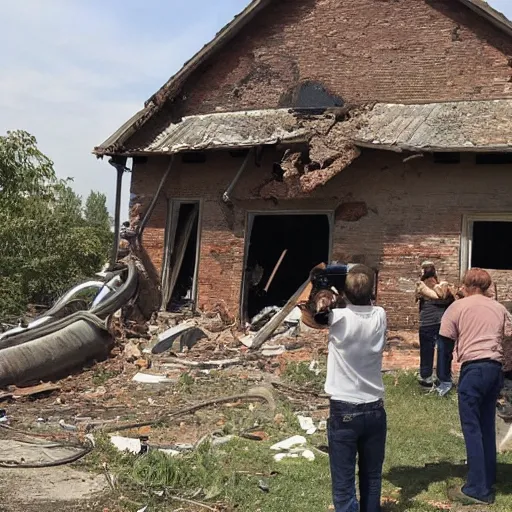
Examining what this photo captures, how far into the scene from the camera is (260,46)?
14.6m

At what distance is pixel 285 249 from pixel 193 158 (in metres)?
3.94

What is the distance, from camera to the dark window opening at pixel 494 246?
15133 millimetres

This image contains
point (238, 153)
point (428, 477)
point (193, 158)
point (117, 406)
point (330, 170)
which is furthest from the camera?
point (193, 158)

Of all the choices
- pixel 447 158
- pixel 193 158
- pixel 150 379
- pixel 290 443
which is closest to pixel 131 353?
pixel 150 379

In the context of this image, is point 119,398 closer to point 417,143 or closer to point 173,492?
point 173,492

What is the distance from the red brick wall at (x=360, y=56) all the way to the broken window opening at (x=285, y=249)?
329 cm

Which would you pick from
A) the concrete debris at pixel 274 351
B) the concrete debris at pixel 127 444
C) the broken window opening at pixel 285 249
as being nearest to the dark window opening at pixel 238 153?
the broken window opening at pixel 285 249

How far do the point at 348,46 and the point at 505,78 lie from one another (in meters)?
3.14

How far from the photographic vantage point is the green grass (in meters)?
5.26

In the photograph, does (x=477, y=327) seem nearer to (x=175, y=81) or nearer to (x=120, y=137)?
(x=120, y=137)

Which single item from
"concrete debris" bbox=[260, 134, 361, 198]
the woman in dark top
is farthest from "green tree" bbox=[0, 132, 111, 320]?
the woman in dark top

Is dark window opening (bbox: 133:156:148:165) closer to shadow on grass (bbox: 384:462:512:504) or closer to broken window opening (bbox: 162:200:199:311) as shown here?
broken window opening (bbox: 162:200:199:311)

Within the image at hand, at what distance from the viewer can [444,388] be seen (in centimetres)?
887

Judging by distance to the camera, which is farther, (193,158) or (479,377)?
(193,158)
